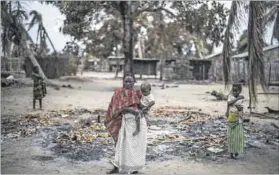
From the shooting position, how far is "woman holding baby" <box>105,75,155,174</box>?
5879 millimetres

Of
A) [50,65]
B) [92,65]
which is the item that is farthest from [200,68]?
[92,65]

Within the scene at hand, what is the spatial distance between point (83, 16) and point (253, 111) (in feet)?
31.3

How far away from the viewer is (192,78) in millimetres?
38906

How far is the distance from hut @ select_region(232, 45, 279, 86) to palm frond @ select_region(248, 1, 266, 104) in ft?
65.1

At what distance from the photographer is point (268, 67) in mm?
28203

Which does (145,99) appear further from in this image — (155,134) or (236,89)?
(155,134)

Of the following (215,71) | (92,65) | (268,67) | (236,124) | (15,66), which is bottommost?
(236,124)

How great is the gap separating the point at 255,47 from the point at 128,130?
255cm

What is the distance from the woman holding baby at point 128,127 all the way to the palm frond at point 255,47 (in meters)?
2.06

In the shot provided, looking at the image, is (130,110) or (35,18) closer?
(130,110)

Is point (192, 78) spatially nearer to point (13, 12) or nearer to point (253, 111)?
point (13, 12)

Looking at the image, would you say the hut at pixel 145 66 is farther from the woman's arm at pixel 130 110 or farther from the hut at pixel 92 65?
the woman's arm at pixel 130 110

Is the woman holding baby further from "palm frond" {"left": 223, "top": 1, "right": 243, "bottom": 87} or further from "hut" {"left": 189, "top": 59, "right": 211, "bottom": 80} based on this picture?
"hut" {"left": 189, "top": 59, "right": 211, "bottom": 80}

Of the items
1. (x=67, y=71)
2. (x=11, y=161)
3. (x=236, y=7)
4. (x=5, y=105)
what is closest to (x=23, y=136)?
(x=11, y=161)
